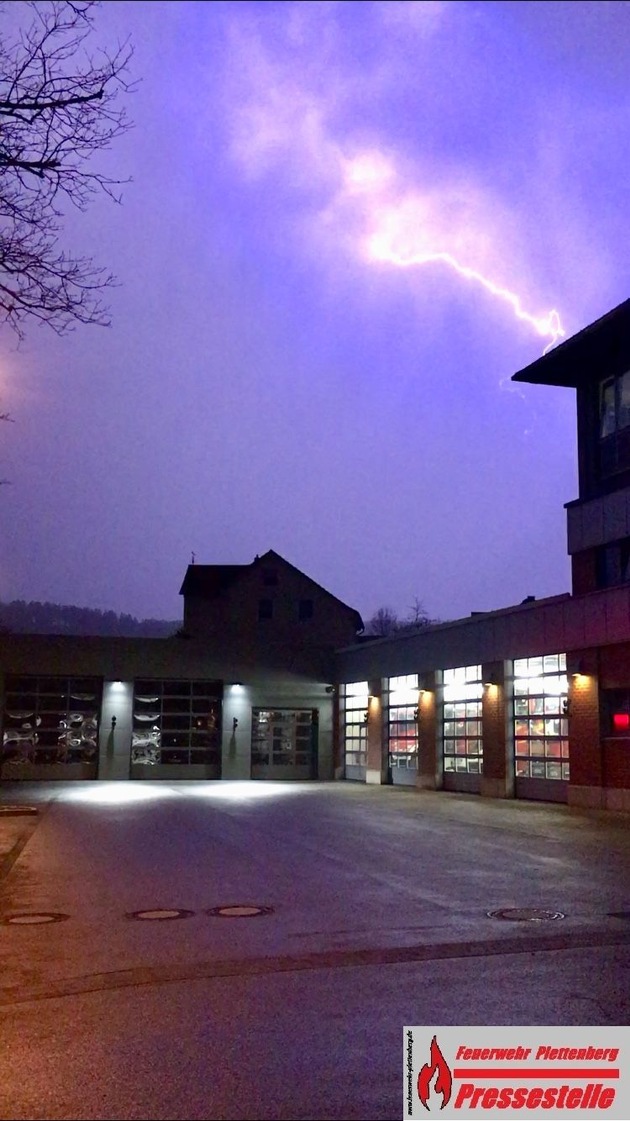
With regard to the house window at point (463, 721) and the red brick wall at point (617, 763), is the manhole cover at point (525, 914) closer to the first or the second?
the red brick wall at point (617, 763)

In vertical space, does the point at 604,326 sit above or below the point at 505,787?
above

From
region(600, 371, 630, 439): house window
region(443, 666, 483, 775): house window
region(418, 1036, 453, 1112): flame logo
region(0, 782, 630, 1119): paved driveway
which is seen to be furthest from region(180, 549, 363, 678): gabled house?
region(418, 1036, 453, 1112): flame logo

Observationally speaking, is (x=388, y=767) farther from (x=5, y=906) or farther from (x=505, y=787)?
(x=5, y=906)

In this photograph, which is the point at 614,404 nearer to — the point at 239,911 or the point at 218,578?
the point at 239,911

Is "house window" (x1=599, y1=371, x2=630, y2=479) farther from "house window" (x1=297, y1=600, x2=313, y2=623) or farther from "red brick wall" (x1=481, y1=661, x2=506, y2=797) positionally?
"house window" (x1=297, y1=600, x2=313, y2=623)

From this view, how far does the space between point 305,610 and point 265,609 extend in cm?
165

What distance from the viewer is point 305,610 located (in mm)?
42094

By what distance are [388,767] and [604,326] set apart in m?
16.3

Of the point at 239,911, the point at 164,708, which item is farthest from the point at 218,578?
the point at 239,911

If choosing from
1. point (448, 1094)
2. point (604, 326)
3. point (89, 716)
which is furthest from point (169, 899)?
point (89, 716)

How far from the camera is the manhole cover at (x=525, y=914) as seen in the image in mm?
9750

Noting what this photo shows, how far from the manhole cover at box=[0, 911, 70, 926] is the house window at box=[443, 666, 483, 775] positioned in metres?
18.6

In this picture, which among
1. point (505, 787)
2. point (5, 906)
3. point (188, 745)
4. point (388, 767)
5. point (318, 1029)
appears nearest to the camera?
point (318, 1029)

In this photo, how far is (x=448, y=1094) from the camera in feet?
15.6
